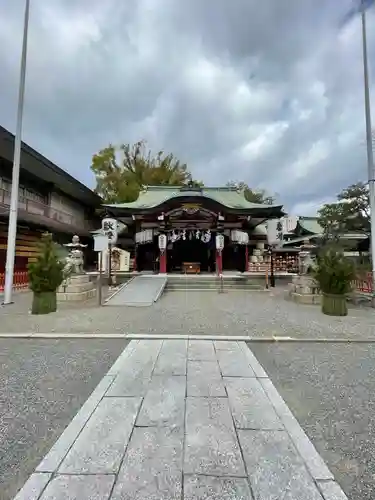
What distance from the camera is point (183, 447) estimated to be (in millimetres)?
2219

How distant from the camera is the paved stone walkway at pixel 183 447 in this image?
182 centimetres

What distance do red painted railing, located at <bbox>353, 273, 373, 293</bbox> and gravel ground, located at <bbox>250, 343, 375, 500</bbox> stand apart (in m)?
5.88

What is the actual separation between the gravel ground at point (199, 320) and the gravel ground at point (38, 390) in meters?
1.08

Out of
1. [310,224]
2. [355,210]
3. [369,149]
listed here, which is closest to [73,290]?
[369,149]

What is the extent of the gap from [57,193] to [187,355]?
65.8 feet

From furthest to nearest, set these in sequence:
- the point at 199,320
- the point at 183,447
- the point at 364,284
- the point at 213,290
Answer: the point at 213,290 → the point at 364,284 → the point at 199,320 → the point at 183,447

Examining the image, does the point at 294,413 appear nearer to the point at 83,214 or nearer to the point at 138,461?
the point at 138,461

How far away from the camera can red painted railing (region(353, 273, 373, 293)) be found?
10250mm

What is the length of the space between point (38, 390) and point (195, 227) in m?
13.9

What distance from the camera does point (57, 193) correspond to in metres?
21.3

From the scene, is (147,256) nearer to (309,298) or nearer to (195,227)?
(195,227)

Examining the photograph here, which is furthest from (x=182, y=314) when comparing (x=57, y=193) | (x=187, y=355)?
(x=57, y=193)

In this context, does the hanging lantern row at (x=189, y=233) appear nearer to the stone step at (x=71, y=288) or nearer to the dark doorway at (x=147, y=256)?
the dark doorway at (x=147, y=256)

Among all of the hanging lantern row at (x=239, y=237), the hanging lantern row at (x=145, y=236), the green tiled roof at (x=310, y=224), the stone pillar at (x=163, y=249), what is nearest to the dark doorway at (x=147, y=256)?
the hanging lantern row at (x=145, y=236)
